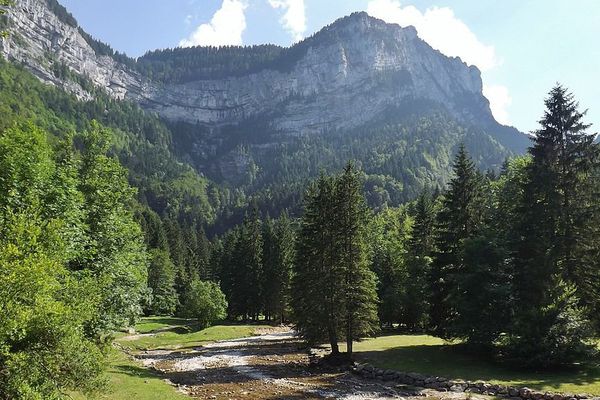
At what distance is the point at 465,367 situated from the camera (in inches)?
1372

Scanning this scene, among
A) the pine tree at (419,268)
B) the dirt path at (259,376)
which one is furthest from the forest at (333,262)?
the dirt path at (259,376)

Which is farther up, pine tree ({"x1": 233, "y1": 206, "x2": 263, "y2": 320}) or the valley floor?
pine tree ({"x1": 233, "y1": 206, "x2": 263, "y2": 320})

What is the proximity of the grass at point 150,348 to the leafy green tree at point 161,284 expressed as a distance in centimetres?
1584

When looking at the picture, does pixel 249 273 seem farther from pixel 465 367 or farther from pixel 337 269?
pixel 465 367

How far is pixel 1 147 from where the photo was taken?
77.3 feet

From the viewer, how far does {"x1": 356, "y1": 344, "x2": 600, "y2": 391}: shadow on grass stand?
29562 millimetres

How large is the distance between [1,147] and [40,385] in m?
14.5

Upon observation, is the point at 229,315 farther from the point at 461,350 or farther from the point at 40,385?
the point at 40,385

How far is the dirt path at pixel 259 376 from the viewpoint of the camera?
30.7 meters

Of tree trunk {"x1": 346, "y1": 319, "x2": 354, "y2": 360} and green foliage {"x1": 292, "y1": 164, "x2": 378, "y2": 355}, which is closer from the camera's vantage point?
tree trunk {"x1": 346, "y1": 319, "x2": 354, "y2": 360}

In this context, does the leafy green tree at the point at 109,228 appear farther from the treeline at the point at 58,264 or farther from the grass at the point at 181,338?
the grass at the point at 181,338

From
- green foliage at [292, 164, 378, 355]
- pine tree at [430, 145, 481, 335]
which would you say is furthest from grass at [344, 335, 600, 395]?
green foliage at [292, 164, 378, 355]

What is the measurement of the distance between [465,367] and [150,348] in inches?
1576

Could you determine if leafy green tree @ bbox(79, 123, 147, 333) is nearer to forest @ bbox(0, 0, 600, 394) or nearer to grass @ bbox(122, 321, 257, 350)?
forest @ bbox(0, 0, 600, 394)
